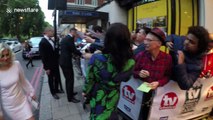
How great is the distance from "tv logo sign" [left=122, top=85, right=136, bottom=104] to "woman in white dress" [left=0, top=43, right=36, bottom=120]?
1.50 m

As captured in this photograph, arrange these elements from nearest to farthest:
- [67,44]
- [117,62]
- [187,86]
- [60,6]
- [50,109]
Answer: [117,62]
[187,86]
[50,109]
[67,44]
[60,6]

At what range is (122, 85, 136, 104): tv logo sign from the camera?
163 inches

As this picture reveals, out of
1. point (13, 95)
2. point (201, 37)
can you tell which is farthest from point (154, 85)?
point (13, 95)

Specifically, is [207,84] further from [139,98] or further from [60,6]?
[60,6]

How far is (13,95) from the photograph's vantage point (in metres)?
3.56

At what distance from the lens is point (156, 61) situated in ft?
12.1

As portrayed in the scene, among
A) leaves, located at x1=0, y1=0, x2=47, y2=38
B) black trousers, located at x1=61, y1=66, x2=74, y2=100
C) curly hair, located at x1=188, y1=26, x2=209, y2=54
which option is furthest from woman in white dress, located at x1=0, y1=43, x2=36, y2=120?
leaves, located at x1=0, y1=0, x2=47, y2=38

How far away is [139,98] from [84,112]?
2.18 metres

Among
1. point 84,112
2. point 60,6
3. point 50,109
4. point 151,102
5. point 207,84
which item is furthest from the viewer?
point 60,6

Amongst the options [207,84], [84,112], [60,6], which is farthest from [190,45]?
[60,6]

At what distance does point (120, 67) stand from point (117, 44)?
240 mm

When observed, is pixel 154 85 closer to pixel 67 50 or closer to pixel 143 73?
pixel 143 73

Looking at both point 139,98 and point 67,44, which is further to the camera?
point 67,44

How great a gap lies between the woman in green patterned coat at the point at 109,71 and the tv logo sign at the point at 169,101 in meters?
1.29
